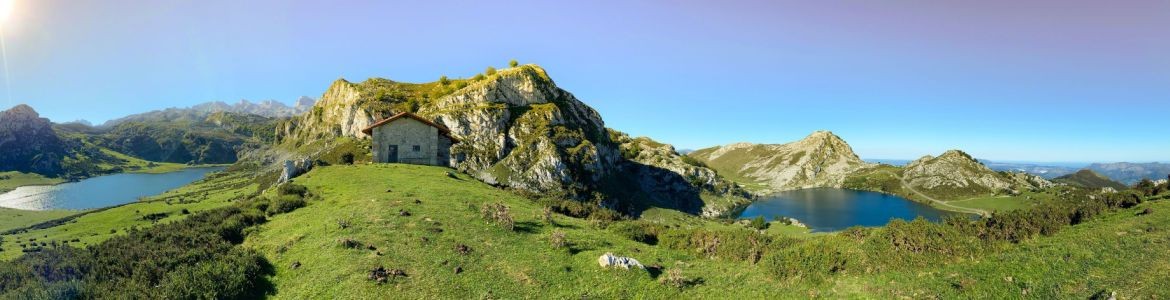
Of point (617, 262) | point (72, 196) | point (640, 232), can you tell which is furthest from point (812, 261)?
point (72, 196)

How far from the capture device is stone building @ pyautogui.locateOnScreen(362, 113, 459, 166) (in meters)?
58.4

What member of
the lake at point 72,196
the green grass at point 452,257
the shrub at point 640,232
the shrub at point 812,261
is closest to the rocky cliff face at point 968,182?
the shrub at point 640,232

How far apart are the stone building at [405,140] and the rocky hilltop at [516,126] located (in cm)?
1824

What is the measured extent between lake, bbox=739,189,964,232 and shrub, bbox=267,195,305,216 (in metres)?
117

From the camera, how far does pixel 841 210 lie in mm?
153500

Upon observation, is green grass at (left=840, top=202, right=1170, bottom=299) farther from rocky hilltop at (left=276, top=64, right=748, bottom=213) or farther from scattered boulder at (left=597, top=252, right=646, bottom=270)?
rocky hilltop at (left=276, top=64, right=748, bottom=213)

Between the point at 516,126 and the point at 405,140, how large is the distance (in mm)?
46316

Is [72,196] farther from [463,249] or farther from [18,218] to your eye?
[463,249]

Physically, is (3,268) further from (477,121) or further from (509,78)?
(509,78)

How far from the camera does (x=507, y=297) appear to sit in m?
16.5

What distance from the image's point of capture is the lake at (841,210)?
131375 mm

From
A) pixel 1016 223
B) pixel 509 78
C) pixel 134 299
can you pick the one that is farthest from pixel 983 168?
pixel 134 299

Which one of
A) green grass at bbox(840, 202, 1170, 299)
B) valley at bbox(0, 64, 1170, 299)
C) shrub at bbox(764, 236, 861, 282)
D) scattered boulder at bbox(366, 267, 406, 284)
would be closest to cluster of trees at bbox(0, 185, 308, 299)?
valley at bbox(0, 64, 1170, 299)

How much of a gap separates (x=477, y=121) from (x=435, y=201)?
68796 millimetres
